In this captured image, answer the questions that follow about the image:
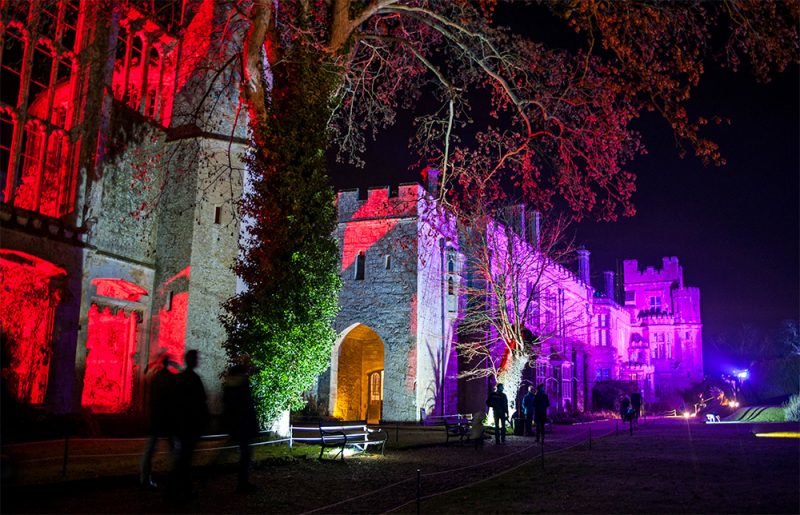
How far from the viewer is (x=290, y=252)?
13695 millimetres

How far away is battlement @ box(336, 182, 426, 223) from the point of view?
1145 inches

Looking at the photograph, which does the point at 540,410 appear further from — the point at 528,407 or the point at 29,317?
the point at 29,317

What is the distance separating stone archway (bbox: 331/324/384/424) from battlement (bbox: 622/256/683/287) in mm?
45998

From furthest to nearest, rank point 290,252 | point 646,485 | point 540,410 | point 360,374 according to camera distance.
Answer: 1. point 360,374
2. point 540,410
3. point 290,252
4. point 646,485

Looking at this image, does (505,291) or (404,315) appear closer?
(505,291)

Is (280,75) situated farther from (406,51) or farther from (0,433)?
(0,433)

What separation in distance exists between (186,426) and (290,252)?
6.24 meters

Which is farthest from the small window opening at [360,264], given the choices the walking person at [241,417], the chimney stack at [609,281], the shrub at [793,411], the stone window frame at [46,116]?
the chimney stack at [609,281]

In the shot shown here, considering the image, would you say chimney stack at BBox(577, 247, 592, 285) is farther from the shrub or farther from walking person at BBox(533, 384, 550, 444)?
walking person at BBox(533, 384, 550, 444)

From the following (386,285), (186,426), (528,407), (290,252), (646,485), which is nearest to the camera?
(186,426)

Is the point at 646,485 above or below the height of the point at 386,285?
below

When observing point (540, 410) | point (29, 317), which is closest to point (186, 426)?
point (29, 317)

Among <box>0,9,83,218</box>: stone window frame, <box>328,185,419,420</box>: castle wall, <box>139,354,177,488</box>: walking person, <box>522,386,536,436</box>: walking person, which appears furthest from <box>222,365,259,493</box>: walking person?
<box>328,185,419,420</box>: castle wall

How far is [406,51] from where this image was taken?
16.0 metres
